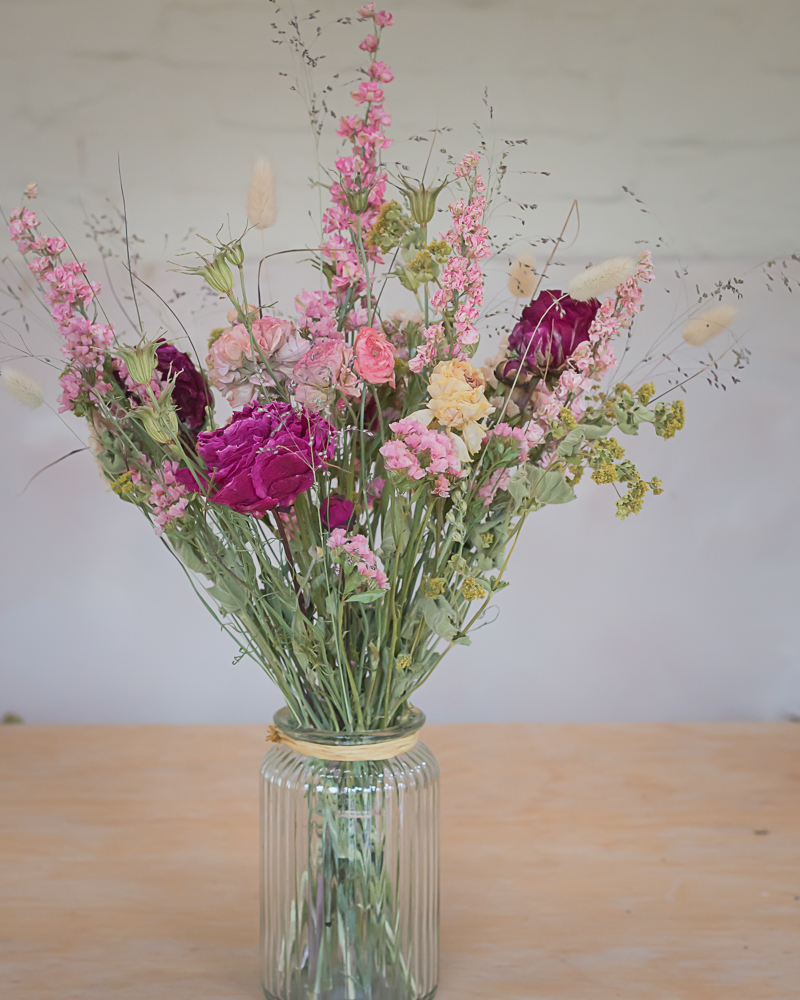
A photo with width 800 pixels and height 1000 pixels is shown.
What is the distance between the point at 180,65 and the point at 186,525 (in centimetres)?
111

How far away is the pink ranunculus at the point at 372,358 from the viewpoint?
564 mm

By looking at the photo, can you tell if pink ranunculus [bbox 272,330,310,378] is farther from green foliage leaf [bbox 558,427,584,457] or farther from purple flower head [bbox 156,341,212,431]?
green foliage leaf [bbox 558,427,584,457]

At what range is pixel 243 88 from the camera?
150cm

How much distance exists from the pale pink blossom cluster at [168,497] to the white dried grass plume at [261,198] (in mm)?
172

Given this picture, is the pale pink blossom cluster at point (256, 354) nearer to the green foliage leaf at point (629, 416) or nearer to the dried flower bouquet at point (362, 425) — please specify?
the dried flower bouquet at point (362, 425)

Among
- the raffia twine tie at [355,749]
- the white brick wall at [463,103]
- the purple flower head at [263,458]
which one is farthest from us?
the white brick wall at [463,103]

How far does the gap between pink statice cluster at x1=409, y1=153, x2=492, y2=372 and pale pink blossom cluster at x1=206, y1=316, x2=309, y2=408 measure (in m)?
0.08

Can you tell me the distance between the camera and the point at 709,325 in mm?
618

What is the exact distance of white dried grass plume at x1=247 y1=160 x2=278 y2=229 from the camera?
582mm

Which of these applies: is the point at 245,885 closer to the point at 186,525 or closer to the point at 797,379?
the point at 186,525

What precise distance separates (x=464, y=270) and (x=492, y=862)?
0.62 meters

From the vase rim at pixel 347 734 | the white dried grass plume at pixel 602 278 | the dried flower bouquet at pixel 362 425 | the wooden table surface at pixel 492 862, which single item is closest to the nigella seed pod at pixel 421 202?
the dried flower bouquet at pixel 362 425

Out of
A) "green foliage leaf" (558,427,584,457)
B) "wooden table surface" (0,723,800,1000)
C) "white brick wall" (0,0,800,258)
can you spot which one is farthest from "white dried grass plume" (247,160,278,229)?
"white brick wall" (0,0,800,258)

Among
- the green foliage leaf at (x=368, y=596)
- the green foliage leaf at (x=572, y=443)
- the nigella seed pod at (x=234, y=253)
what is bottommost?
the green foliage leaf at (x=368, y=596)
